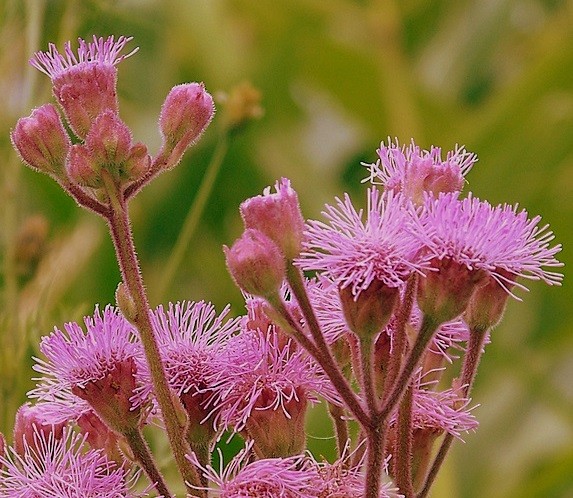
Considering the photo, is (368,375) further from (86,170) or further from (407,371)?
(86,170)

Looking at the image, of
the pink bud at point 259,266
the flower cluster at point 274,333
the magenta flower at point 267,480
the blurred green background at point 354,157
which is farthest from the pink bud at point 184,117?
the blurred green background at point 354,157

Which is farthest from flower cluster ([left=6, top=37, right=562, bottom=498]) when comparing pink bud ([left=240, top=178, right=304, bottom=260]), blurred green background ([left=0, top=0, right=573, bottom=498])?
blurred green background ([left=0, top=0, right=573, bottom=498])

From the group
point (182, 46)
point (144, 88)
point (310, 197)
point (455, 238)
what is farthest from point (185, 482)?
point (182, 46)

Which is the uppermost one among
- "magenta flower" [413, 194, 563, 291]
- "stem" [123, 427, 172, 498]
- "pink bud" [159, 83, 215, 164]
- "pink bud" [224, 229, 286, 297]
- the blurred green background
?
the blurred green background

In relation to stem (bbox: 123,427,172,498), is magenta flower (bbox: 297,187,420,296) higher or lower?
higher

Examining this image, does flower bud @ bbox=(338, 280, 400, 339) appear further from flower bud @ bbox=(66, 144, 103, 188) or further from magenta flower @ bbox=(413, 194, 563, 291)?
flower bud @ bbox=(66, 144, 103, 188)

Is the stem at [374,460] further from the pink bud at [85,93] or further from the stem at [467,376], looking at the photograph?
the pink bud at [85,93]

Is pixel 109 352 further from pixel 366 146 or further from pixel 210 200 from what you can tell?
pixel 366 146
